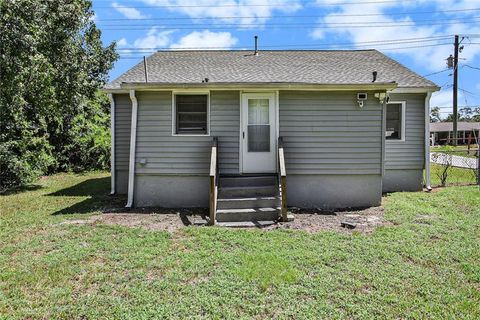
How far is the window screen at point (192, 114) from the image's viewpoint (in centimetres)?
741

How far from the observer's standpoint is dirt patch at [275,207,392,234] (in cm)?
566

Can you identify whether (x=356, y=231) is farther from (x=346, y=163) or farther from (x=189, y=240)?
(x=189, y=240)

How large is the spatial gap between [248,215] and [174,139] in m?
2.45

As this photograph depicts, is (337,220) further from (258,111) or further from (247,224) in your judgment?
(258,111)

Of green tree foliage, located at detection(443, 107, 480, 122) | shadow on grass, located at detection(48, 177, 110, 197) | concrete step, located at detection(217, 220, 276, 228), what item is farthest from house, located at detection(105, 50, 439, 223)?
green tree foliage, located at detection(443, 107, 480, 122)

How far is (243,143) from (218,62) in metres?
4.13

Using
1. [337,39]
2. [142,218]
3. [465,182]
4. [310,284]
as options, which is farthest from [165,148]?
[337,39]

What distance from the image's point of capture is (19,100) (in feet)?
32.5

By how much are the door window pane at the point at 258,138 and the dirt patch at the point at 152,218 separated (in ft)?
6.00

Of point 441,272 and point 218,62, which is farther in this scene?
point 218,62

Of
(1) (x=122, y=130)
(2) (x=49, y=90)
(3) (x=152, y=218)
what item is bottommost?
→ (3) (x=152, y=218)

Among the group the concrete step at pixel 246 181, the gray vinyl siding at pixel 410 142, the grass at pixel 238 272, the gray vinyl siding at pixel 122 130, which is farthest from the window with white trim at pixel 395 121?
the gray vinyl siding at pixel 122 130

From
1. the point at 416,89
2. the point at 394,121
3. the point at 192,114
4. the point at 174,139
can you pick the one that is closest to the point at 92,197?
the point at 174,139

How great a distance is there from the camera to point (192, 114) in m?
7.44
